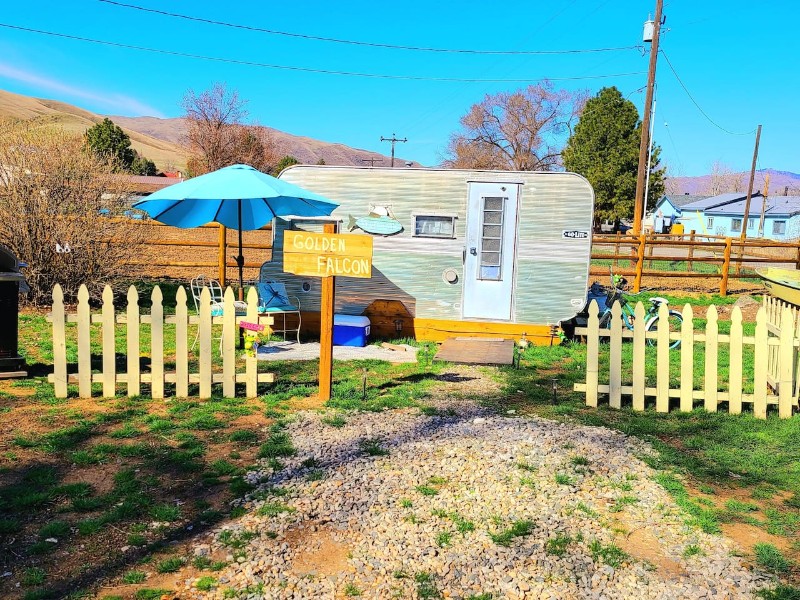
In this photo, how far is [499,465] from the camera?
486 cm

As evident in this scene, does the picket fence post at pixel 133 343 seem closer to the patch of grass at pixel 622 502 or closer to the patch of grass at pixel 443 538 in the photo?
the patch of grass at pixel 443 538

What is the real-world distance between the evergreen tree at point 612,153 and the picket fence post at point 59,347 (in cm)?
4274

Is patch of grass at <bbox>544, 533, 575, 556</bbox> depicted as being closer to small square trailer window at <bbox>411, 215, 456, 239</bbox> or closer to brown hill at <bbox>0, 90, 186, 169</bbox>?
small square trailer window at <bbox>411, 215, 456, 239</bbox>

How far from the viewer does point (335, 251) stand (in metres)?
6.50

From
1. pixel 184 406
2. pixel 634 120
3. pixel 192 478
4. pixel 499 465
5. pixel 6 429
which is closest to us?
pixel 192 478

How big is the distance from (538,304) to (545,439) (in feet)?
15.5

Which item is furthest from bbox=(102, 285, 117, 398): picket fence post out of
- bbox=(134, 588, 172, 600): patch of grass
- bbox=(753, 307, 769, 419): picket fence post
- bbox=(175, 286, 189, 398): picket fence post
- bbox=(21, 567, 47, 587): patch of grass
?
bbox=(753, 307, 769, 419): picket fence post

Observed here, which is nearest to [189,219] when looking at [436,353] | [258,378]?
[258,378]

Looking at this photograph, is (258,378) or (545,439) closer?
(545,439)

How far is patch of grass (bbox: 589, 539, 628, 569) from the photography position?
355 centimetres

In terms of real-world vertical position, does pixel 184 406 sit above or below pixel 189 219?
below

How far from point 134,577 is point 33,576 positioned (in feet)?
1.54

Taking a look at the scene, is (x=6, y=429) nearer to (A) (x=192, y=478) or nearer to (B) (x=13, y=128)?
(A) (x=192, y=478)

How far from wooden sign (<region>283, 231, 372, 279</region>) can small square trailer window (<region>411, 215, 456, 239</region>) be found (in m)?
3.72
